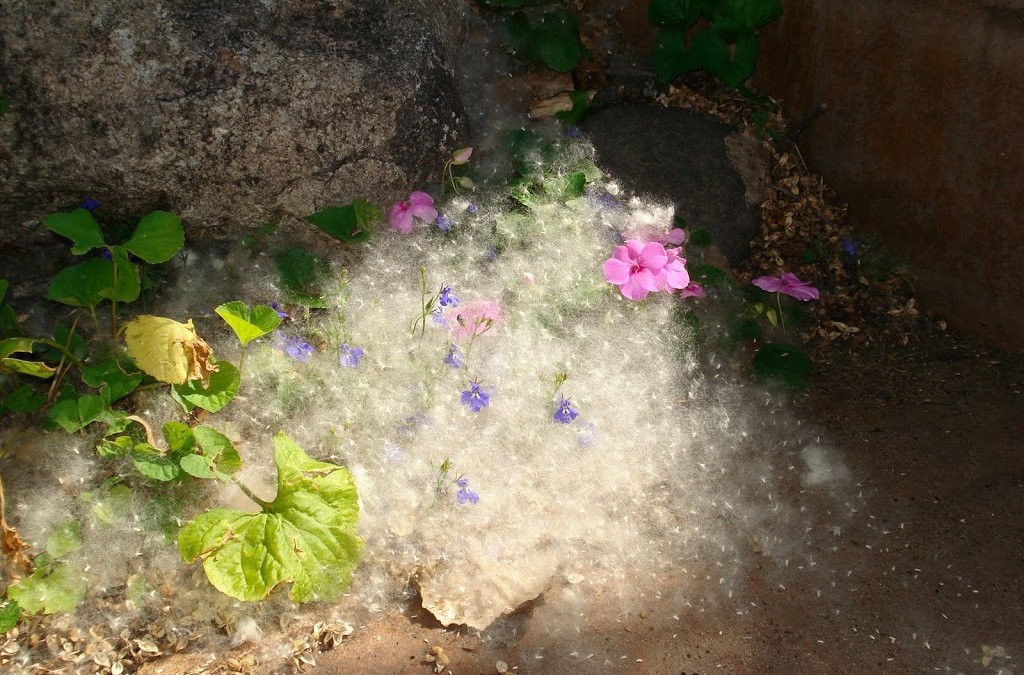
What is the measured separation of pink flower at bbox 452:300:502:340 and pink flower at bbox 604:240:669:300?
1.07 ft

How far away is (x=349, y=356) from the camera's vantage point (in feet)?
7.64

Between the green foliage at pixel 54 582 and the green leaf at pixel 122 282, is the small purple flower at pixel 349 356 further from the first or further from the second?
the green foliage at pixel 54 582

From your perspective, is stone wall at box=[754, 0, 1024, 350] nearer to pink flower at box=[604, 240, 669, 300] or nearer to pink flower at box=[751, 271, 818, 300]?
pink flower at box=[751, 271, 818, 300]

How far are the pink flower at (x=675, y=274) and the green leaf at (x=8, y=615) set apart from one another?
1.75 m

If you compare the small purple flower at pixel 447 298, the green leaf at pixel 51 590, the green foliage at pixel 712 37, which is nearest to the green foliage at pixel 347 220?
the small purple flower at pixel 447 298

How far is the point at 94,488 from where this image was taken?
84.3 inches

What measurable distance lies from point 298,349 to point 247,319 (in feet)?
0.70

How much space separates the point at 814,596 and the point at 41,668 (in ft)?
5.71

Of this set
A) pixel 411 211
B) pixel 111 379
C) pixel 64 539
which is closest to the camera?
pixel 64 539

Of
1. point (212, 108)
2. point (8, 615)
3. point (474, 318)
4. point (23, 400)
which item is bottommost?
point (8, 615)

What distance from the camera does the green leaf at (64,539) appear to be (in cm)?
205

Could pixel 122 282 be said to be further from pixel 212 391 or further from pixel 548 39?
pixel 548 39

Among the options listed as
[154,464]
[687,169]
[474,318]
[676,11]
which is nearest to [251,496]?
[154,464]

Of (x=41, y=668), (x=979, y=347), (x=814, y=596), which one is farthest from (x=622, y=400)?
(x=41, y=668)
